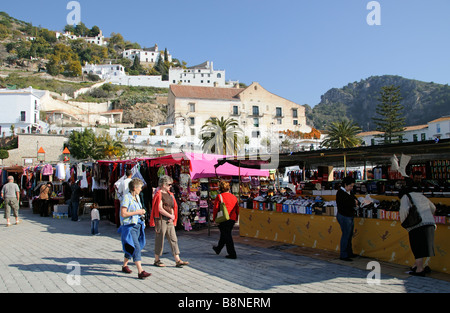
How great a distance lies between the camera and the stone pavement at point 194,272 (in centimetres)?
490

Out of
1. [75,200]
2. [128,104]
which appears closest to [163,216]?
[75,200]

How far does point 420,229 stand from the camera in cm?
534

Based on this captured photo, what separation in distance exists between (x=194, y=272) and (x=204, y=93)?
190 ft

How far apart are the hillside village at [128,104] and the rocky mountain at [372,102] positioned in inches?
2153

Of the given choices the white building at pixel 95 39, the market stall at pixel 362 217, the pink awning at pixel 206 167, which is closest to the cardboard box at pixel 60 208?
the pink awning at pixel 206 167

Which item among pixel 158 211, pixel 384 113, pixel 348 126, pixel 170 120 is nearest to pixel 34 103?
pixel 170 120

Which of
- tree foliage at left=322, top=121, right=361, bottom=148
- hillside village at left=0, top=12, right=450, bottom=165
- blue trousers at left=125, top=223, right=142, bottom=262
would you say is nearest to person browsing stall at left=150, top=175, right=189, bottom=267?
blue trousers at left=125, top=223, right=142, bottom=262

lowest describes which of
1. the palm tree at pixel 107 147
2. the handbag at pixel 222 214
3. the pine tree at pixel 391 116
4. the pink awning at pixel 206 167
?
the handbag at pixel 222 214

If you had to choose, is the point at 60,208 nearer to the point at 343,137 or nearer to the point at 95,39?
the point at 343,137

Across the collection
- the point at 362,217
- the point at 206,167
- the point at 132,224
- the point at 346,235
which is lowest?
the point at 346,235

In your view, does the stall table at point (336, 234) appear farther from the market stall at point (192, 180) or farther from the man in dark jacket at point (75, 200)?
the man in dark jacket at point (75, 200)

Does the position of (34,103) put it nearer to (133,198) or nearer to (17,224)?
(17,224)

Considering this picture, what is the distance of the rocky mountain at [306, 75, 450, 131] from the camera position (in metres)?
119
